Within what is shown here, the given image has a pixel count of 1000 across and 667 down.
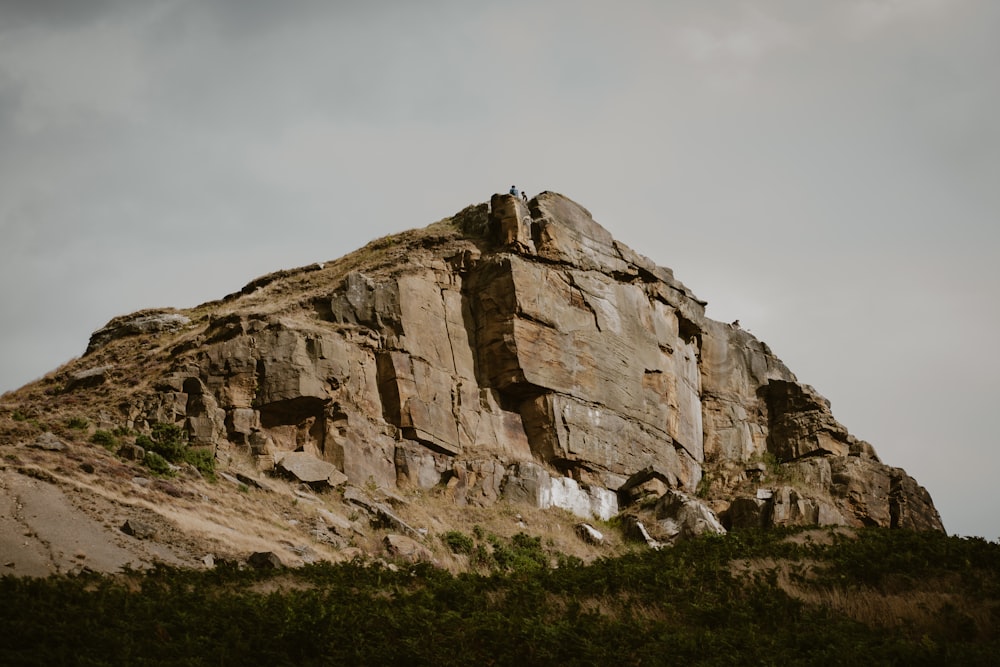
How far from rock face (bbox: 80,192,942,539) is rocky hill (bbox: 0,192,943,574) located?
0.08m

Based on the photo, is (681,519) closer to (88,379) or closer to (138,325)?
(88,379)

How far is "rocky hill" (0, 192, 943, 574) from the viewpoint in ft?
85.4

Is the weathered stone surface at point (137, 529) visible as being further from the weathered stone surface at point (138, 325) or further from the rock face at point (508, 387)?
the weathered stone surface at point (138, 325)

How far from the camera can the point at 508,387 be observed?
1480 inches

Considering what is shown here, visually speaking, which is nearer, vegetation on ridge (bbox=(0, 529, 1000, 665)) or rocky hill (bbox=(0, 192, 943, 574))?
vegetation on ridge (bbox=(0, 529, 1000, 665))

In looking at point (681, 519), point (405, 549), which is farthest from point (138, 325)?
point (681, 519)

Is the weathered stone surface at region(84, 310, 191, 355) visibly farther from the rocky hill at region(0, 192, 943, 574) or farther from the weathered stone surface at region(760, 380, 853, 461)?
the weathered stone surface at region(760, 380, 853, 461)

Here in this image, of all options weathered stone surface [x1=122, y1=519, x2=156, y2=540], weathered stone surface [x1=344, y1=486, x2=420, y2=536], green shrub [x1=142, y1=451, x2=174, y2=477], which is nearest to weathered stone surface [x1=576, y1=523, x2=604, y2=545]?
weathered stone surface [x1=344, y1=486, x2=420, y2=536]

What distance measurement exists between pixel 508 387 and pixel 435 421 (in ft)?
11.7

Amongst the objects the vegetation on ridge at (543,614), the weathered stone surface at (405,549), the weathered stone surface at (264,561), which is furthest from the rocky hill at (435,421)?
the vegetation on ridge at (543,614)

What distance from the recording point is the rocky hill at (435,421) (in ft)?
85.4

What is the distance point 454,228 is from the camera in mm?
42781

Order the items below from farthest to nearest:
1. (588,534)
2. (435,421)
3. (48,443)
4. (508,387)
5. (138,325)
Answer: (138,325) → (508,387) → (435,421) → (588,534) → (48,443)

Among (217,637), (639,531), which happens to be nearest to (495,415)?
(639,531)
